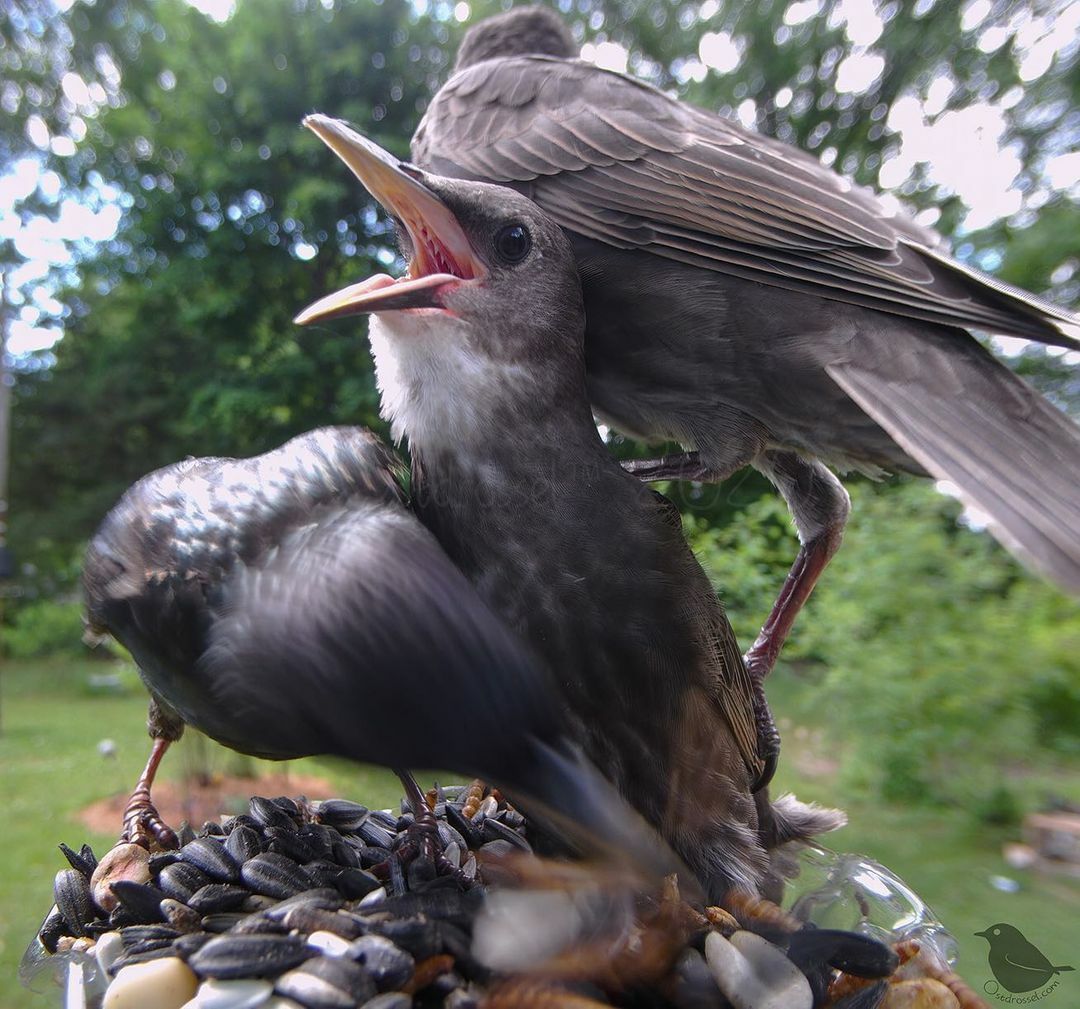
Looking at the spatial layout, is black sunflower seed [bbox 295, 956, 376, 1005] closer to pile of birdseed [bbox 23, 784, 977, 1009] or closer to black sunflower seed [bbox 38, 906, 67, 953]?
pile of birdseed [bbox 23, 784, 977, 1009]

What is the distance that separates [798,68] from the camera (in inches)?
243

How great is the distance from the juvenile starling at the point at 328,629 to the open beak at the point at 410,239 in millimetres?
201

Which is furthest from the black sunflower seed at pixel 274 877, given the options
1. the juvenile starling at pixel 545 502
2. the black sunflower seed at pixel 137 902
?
the juvenile starling at pixel 545 502

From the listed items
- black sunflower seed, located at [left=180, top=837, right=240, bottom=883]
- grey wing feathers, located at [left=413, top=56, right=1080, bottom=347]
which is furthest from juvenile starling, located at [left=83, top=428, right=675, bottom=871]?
grey wing feathers, located at [left=413, top=56, right=1080, bottom=347]

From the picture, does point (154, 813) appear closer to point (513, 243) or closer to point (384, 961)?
point (384, 961)

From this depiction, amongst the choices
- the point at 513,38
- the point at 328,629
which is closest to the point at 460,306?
the point at 328,629

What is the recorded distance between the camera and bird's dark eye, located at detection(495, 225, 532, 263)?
4.09ft

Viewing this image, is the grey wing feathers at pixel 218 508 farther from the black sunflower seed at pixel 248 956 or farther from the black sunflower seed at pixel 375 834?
the black sunflower seed at pixel 375 834

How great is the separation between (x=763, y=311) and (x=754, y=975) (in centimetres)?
97

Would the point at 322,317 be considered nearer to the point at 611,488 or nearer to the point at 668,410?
the point at 611,488

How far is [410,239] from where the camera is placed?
129 centimetres

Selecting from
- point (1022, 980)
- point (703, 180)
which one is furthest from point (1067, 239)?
point (1022, 980)

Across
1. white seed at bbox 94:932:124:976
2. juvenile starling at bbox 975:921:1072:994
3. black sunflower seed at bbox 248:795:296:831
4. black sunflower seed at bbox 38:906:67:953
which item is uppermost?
white seed at bbox 94:932:124:976

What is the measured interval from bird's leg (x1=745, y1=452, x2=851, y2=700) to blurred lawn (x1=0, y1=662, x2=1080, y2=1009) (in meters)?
0.63
